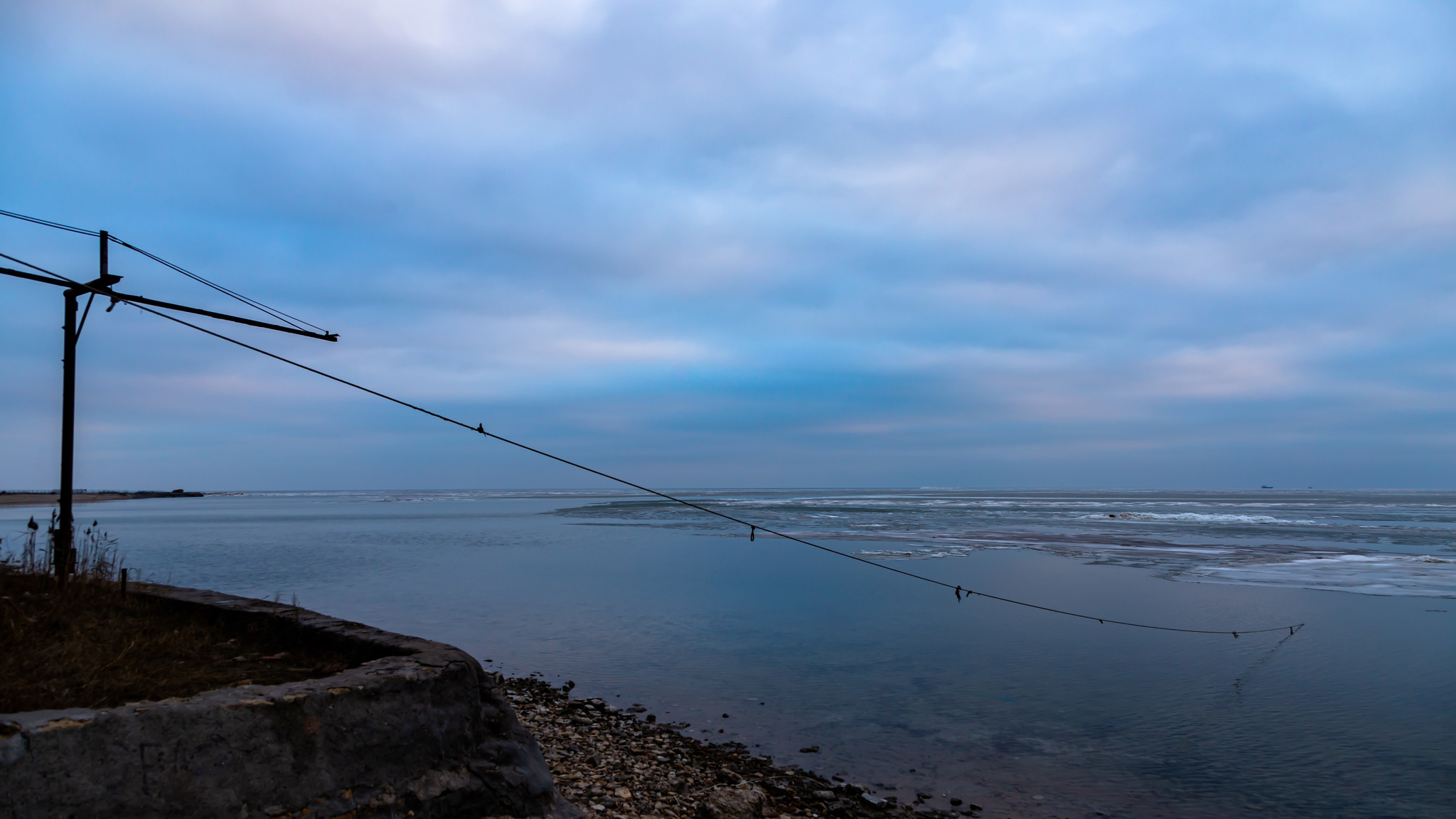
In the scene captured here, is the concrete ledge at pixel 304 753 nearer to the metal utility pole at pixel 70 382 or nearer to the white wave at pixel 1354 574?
the metal utility pole at pixel 70 382

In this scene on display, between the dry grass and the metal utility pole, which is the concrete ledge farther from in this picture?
the metal utility pole

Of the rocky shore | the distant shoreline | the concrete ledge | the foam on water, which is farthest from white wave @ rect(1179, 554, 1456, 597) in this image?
the distant shoreline

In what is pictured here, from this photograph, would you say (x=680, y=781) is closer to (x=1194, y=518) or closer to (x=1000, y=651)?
(x=1000, y=651)

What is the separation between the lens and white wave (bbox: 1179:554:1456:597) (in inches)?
575

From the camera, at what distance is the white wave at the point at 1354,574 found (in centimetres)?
1461

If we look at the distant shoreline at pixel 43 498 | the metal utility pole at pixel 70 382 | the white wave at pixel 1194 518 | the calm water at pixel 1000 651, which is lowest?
the distant shoreline at pixel 43 498

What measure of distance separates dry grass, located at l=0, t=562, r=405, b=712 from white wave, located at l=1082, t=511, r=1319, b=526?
132 ft

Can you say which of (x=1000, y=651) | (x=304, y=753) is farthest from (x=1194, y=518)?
(x=304, y=753)

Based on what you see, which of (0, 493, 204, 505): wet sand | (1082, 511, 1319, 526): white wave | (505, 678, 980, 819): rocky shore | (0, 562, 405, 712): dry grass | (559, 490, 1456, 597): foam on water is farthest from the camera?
(0, 493, 204, 505): wet sand

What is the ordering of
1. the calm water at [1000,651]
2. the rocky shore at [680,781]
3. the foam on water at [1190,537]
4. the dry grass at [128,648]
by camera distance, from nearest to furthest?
the dry grass at [128,648] → the rocky shore at [680,781] → the calm water at [1000,651] → the foam on water at [1190,537]

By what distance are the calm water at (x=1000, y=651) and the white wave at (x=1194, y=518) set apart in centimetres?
1328

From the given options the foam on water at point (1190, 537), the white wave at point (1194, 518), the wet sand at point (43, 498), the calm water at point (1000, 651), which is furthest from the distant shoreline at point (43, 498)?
→ the white wave at point (1194, 518)

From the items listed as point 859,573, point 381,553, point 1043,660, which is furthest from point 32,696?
point 381,553

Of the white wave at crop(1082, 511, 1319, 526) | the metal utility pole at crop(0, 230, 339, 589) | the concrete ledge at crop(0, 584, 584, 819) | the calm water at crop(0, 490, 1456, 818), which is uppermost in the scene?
the metal utility pole at crop(0, 230, 339, 589)
